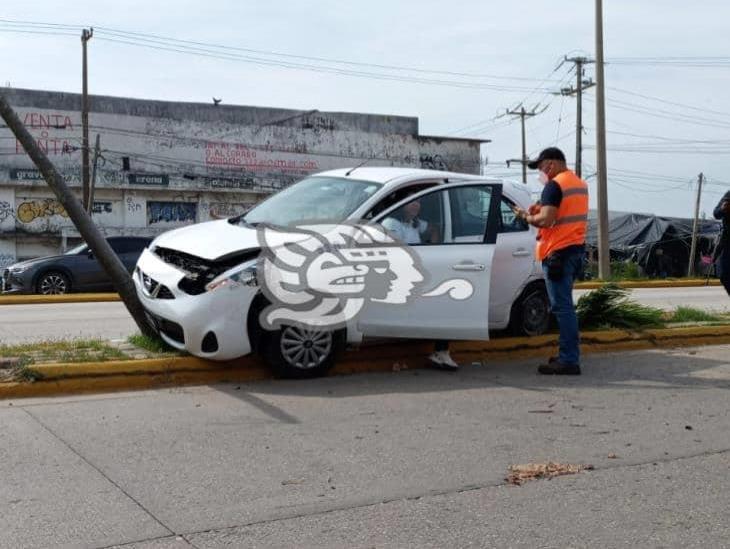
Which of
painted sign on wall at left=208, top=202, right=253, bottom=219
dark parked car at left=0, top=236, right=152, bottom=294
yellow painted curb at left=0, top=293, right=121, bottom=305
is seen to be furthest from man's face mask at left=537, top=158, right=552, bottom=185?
painted sign on wall at left=208, top=202, right=253, bottom=219

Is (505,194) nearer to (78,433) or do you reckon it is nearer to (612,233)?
(78,433)

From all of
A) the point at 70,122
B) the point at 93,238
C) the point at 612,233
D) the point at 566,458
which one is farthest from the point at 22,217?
the point at 566,458

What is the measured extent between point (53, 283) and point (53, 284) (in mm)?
26

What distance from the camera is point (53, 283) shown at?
1847 cm

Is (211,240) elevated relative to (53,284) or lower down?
elevated

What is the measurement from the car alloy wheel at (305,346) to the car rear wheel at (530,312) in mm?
2270

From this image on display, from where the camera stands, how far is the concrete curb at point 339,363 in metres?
6.73

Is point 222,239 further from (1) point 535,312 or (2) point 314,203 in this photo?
(1) point 535,312

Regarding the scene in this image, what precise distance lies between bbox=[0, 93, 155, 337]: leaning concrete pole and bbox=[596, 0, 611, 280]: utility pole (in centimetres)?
2091

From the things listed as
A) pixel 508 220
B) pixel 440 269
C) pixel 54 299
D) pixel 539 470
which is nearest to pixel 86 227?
pixel 440 269

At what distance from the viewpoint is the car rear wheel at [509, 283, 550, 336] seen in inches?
350

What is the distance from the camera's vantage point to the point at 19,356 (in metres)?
7.13

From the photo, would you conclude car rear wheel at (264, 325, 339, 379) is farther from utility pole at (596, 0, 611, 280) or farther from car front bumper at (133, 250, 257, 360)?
utility pole at (596, 0, 611, 280)

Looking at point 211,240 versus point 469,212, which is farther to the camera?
point 469,212
